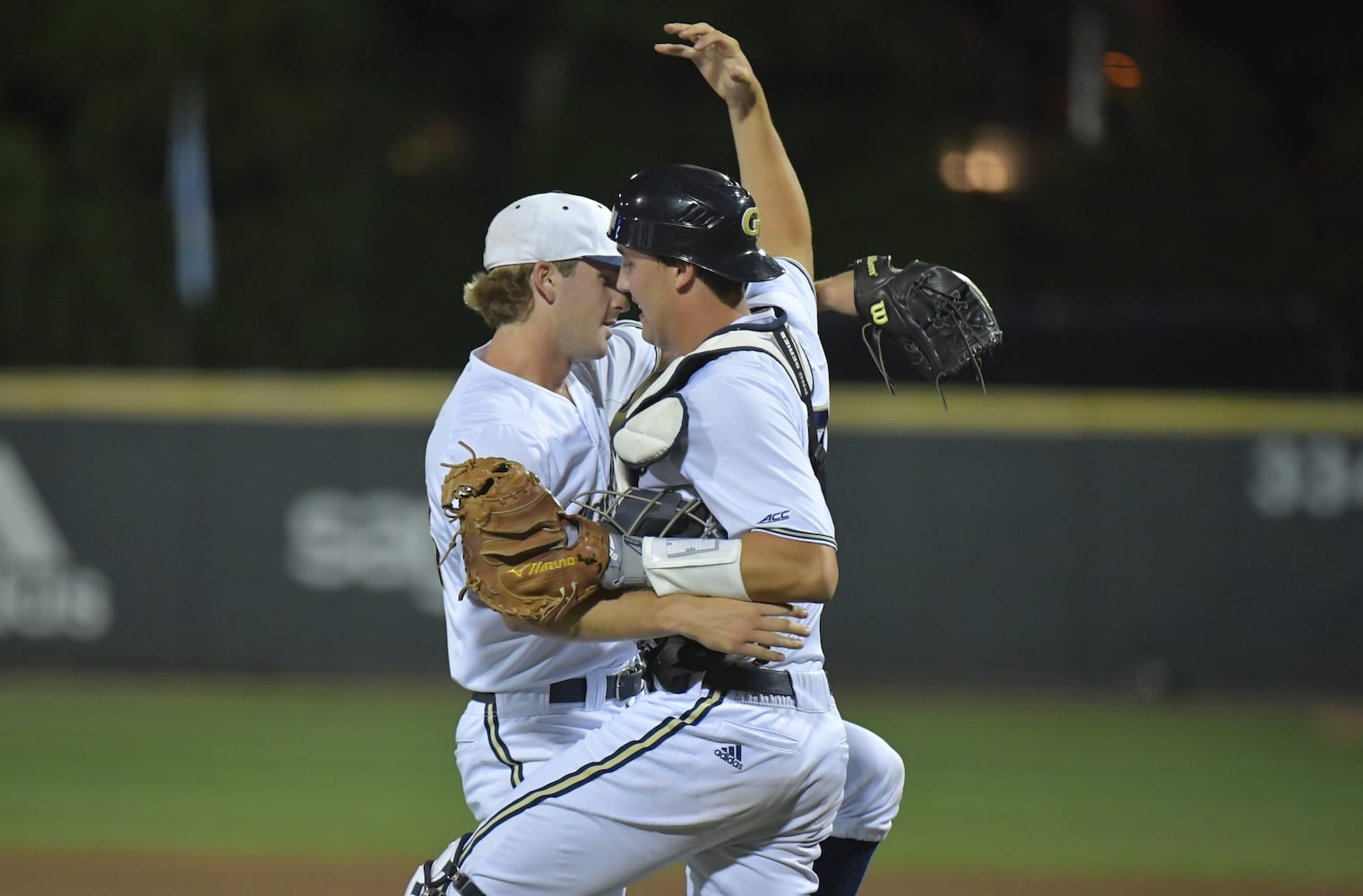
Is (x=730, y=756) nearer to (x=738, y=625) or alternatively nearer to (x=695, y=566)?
(x=738, y=625)

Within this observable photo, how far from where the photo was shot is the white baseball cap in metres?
3.73

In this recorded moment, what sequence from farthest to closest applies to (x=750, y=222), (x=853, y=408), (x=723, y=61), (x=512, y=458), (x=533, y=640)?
(x=853, y=408) → (x=723, y=61) → (x=533, y=640) → (x=512, y=458) → (x=750, y=222)

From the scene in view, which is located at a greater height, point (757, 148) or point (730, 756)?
point (757, 148)

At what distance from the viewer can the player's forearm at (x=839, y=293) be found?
3.82 m

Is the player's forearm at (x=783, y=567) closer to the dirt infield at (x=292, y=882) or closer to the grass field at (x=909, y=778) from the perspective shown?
the dirt infield at (x=292, y=882)

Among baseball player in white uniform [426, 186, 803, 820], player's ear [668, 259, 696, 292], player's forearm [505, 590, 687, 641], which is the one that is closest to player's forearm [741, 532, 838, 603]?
player's forearm [505, 590, 687, 641]

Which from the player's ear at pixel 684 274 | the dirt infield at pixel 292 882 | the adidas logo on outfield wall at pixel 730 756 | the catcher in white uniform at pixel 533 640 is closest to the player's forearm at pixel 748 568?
the adidas logo on outfield wall at pixel 730 756

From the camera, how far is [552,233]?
147 inches

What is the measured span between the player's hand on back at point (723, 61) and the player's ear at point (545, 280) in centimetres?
58

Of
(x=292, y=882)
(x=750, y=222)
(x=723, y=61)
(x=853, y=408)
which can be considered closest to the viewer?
(x=750, y=222)

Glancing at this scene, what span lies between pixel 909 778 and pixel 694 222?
5.72 m

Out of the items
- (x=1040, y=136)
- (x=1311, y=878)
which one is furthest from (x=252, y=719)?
(x=1040, y=136)

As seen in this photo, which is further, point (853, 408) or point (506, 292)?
point (853, 408)

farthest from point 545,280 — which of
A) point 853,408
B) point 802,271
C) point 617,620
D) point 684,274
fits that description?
point 853,408
